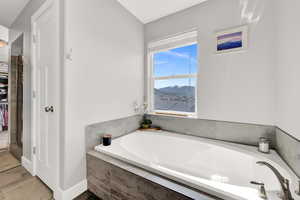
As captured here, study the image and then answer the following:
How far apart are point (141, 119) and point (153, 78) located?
80 centimetres

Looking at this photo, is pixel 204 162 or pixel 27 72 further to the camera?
pixel 27 72

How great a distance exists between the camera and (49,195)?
149 cm

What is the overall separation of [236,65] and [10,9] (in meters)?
3.47

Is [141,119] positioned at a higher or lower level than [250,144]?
higher

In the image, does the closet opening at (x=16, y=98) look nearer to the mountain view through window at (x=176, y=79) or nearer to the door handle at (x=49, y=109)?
the door handle at (x=49, y=109)

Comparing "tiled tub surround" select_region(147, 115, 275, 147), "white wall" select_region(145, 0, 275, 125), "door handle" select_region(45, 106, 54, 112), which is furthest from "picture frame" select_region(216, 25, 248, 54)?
"door handle" select_region(45, 106, 54, 112)

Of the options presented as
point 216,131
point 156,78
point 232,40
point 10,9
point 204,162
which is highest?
point 10,9

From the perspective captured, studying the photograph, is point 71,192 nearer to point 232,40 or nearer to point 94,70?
point 94,70

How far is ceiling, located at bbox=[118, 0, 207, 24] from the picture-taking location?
75.6 inches

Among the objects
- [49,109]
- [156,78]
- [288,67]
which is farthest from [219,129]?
[49,109]

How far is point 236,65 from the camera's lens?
1646mm

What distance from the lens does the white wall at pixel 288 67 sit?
1.02 metres

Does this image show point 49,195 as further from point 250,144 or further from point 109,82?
point 250,144

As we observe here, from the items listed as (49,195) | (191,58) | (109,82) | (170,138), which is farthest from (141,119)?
(49,195)
